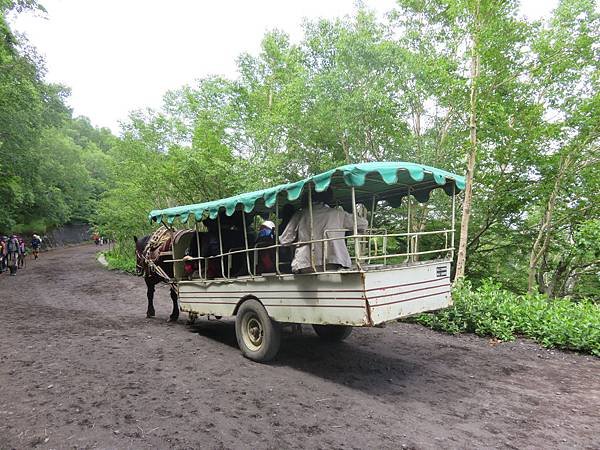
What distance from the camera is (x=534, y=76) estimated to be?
974 cm

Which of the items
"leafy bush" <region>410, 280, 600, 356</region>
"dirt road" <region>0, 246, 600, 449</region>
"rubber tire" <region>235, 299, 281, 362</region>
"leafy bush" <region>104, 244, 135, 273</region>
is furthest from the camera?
Answer: "leafy bush" <region>104, 244, 135, 273</region>

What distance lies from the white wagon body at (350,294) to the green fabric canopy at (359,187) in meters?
0.96

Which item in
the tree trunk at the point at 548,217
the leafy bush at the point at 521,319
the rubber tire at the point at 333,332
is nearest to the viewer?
the leafy bush at the point at 521,319

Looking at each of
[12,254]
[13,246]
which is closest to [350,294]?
[12,254]

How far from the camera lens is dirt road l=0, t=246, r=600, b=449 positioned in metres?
3.12

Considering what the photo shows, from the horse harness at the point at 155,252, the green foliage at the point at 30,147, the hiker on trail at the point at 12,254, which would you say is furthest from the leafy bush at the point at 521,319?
the hiker on trail at the point at 12,254

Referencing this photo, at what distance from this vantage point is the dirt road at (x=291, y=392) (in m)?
3.12

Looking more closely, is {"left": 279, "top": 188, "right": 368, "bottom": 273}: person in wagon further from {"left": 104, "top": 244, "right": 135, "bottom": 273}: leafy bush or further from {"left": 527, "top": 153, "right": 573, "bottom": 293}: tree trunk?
{"left": 104, "top": 244, "right": 135, "bottom": 273}: leafy bush

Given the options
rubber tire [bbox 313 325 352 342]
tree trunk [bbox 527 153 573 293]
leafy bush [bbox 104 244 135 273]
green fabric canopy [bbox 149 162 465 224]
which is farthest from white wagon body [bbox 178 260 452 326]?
leafy bush [bbox 104 244 135 273]

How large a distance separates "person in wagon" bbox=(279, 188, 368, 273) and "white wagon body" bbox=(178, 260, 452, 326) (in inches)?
7.6

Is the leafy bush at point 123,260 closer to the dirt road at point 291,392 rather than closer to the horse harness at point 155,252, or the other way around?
the horse harness at point 155,252

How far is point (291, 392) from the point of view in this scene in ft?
13.2

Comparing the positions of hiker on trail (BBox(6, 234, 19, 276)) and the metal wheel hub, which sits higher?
hiker on trail (BBox(6, 234, 19, 276))

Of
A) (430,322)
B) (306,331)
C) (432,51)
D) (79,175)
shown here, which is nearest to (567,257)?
(432,51)
